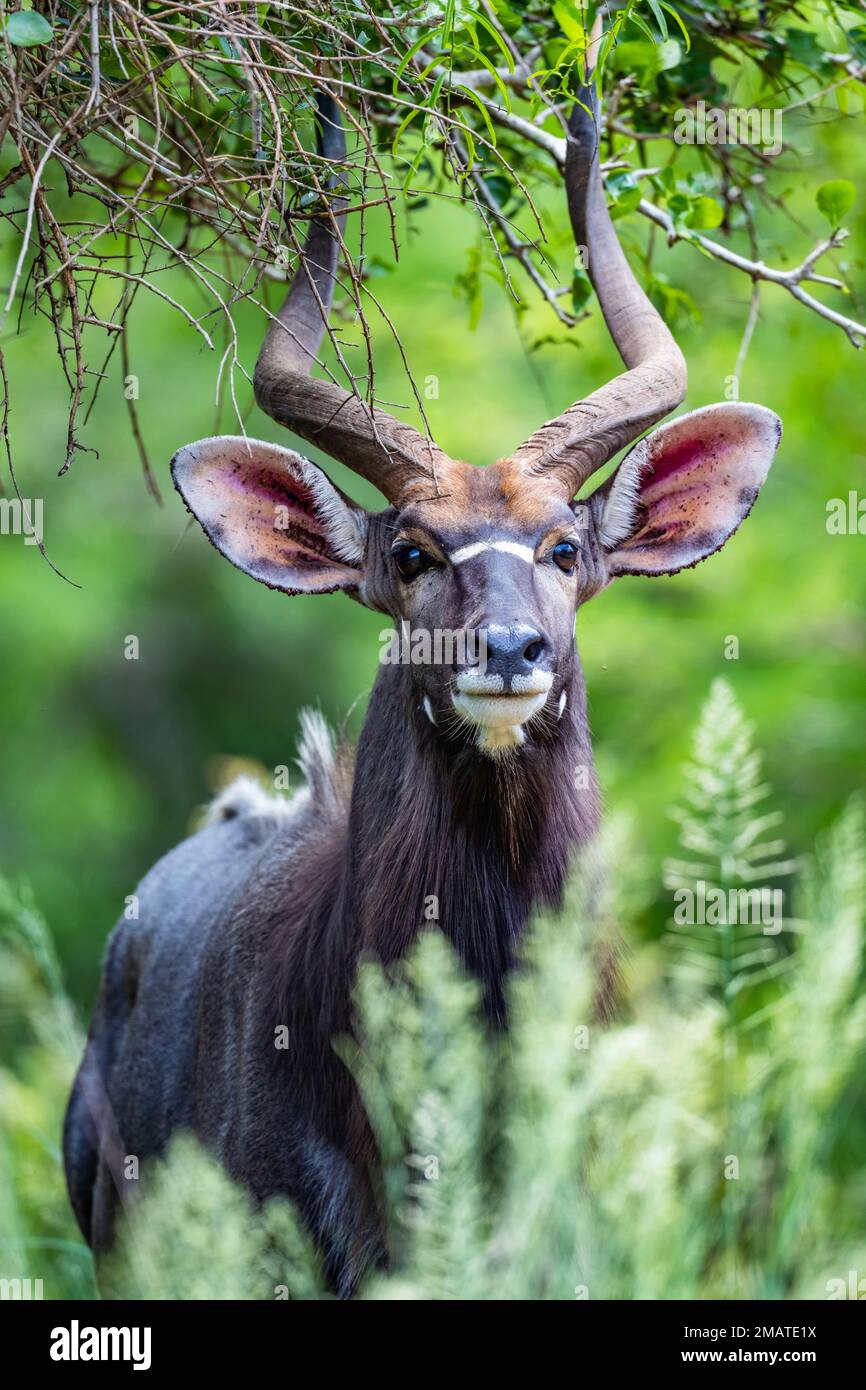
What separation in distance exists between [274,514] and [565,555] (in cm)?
98

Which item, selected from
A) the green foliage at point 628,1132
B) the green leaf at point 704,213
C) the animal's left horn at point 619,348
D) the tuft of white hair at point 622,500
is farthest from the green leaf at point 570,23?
Answer: the green foliage at point 628,1132

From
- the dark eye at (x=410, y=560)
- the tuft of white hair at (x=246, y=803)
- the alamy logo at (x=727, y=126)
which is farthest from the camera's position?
the tuft of white hair at (x=246, y=803)

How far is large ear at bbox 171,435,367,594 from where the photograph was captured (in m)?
5.34

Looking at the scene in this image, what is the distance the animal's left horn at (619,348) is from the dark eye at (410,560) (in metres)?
0.42

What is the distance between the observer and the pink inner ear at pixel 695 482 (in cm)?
554

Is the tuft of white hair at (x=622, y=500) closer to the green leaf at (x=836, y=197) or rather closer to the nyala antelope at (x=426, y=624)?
the nyala antelope at (x=426, y=624)

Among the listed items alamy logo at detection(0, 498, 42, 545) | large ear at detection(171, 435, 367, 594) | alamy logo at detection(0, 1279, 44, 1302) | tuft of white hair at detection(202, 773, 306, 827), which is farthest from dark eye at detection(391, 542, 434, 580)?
tuft of white hair at detection(202, 773, 306, 827)

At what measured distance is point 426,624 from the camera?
502cm

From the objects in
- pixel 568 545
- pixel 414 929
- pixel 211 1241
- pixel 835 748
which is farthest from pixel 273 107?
pixel 835 748

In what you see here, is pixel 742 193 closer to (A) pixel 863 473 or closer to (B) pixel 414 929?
(B) pixel 414 929

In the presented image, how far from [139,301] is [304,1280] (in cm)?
1479

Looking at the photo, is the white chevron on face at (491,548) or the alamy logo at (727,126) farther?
the alamy logo at (727,126)
